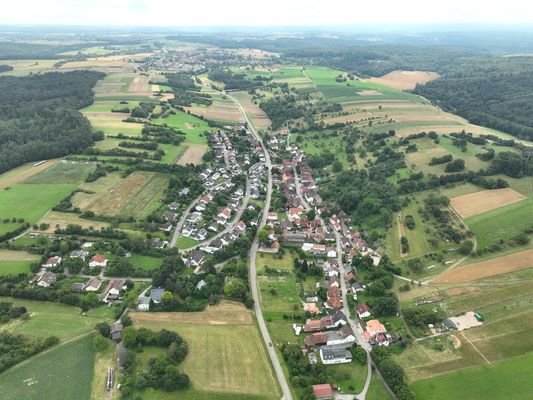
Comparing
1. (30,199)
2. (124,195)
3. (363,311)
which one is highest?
(30,199)

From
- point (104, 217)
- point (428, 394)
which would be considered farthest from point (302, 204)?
point (428, 394)

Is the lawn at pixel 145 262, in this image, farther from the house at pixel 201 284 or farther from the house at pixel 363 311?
the house at pixel 363 311


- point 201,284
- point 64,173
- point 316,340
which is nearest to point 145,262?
point 201,284

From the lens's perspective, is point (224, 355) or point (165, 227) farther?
point (165, 227)

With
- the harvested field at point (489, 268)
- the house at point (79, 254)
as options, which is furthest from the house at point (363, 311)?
the house at point (79, 254)

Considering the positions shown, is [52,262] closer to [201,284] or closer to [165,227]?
[165,227]

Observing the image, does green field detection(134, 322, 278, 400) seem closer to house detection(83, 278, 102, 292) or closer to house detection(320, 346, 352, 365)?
house detection(320, 346, 352, 365)

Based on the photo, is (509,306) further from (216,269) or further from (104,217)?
(104,217)
